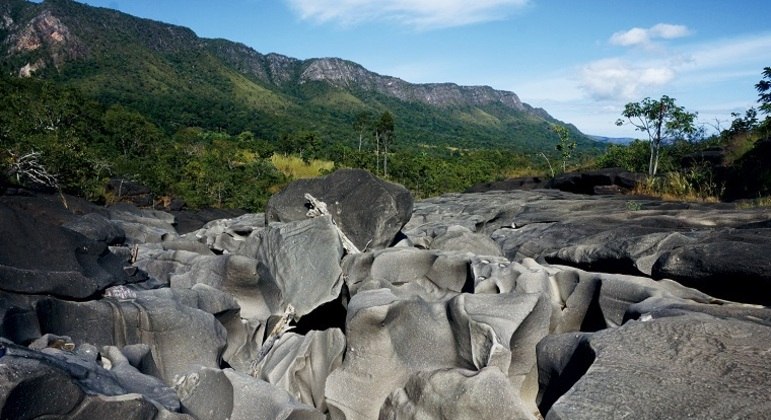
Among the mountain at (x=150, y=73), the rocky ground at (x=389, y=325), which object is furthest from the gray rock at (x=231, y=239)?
the mountain at (x=150, y=73)

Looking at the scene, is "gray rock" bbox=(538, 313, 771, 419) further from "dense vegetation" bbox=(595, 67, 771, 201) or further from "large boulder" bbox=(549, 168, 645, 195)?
"large boulder" bbox=(549, 168, 645, 195)

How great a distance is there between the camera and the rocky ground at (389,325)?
13.9ft

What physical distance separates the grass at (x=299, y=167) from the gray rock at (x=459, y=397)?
34.4 meters

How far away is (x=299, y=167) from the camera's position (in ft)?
144

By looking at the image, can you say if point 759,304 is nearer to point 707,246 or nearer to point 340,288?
point 707,246

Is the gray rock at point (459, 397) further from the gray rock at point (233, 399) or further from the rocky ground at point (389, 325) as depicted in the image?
the gray rock at point (233, 399)

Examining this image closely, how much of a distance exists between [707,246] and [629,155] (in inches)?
1090

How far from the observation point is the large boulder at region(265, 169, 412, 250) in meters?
11.8

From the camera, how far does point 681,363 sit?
14.4 ft

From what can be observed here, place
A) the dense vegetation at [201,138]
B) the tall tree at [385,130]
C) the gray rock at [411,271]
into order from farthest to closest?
the tall tree at [385,130]
the dense vegetation at [201,138]
the gray rock at [411,271]

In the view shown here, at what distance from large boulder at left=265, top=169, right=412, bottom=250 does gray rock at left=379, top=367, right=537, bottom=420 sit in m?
5.95

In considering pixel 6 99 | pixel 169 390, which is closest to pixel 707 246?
pixel 169 390

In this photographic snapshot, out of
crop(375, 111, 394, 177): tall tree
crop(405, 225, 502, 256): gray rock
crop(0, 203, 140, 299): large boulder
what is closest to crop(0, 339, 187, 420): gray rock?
crop(0, 203, 140, 299): large boulder

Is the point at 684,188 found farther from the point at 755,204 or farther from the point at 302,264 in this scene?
the point at 302,264
